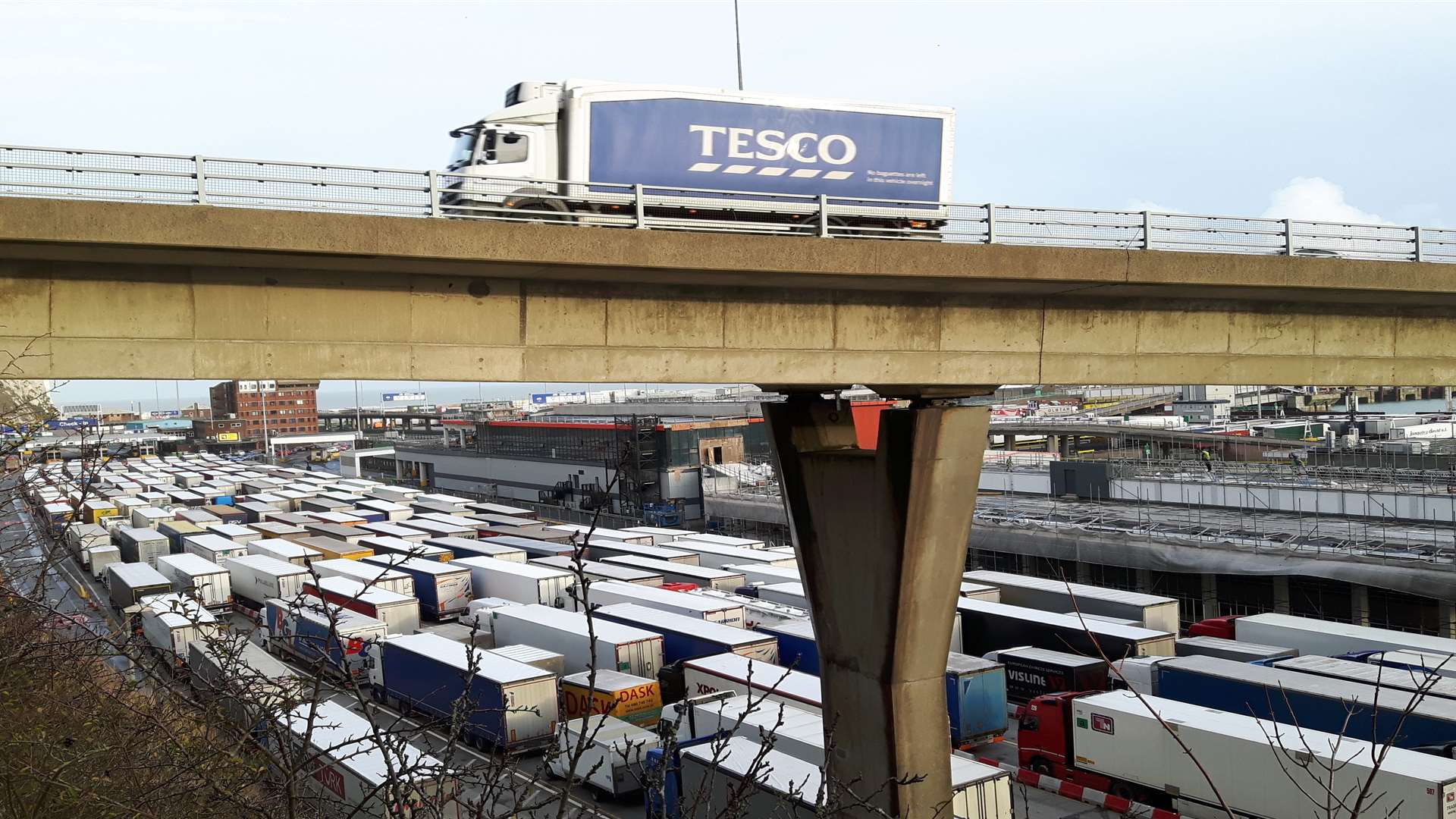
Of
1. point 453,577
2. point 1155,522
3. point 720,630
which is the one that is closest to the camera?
point 720,630

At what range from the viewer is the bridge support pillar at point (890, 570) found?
1362cm

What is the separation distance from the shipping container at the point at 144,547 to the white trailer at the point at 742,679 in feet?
112

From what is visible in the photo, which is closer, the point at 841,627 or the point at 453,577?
the point at 841,627

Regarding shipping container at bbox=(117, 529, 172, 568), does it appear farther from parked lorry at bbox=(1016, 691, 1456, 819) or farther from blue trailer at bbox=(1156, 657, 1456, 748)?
blue trailer at bbox=(1156, 657, 1456, 748)

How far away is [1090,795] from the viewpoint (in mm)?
21219

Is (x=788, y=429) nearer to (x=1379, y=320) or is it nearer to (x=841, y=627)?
(x=841, y=627)

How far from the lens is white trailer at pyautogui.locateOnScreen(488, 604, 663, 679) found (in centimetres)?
2772

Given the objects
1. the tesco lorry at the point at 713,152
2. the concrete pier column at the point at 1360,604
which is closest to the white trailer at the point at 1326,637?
the concrete pier column at the point at 1360,604

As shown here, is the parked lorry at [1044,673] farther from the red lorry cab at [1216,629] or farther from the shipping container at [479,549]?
the shipping container at [479,549]

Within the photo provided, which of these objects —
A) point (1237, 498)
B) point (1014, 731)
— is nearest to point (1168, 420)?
point (1237, 498)

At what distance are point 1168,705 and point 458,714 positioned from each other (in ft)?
62.0

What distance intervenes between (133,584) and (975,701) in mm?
32814

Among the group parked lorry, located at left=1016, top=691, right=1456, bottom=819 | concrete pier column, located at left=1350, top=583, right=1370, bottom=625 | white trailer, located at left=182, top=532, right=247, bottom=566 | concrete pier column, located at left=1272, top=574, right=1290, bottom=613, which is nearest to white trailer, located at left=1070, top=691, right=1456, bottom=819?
parked lorry, located at left=1016, top=691, right=1456, bottom=819

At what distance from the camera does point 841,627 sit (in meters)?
14.7
